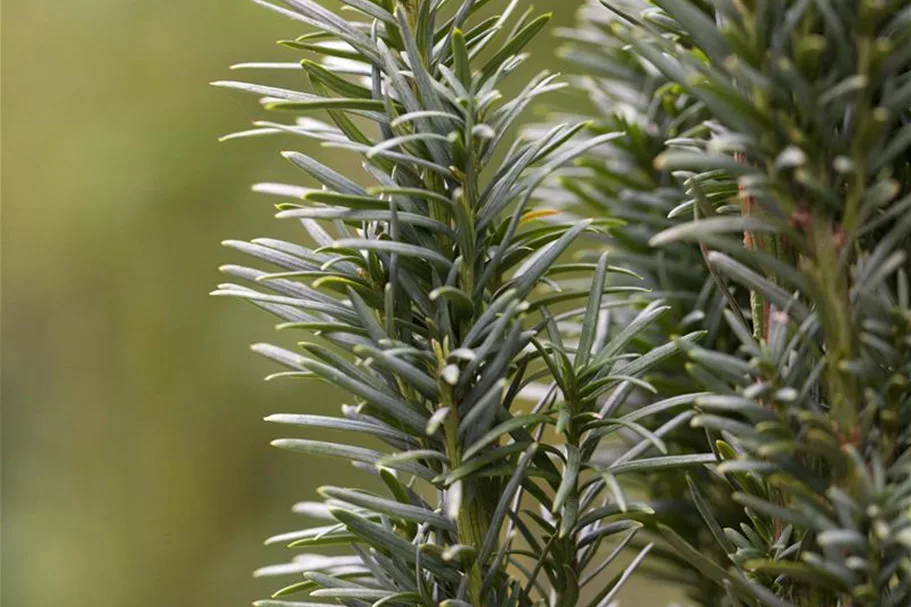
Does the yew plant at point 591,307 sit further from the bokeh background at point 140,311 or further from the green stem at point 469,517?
the bokeh background at point 140,311

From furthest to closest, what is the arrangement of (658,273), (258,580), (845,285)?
1. (258,580)
2. (658,273)
3. (845,285)

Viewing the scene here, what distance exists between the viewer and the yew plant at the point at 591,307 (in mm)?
220

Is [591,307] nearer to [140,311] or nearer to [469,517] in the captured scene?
[469,517]

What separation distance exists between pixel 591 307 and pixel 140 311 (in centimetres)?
91

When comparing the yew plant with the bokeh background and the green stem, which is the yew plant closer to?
the green stem

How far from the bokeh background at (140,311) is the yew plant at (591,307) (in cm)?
79

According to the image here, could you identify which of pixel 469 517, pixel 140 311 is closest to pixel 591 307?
pixel 469 517

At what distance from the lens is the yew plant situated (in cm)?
22

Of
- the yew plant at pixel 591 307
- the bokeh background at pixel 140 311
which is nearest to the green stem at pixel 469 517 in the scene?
the yew plant at pixel 591 307

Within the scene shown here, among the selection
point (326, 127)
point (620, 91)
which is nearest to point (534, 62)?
point (620, 91)

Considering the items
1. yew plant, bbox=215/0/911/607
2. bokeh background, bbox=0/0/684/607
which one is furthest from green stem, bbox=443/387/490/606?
bokeh background, bbox=0/0/684/607

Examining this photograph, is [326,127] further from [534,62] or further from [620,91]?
[534,62]

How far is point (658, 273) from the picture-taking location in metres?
0.42

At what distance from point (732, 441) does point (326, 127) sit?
0.53 feet
